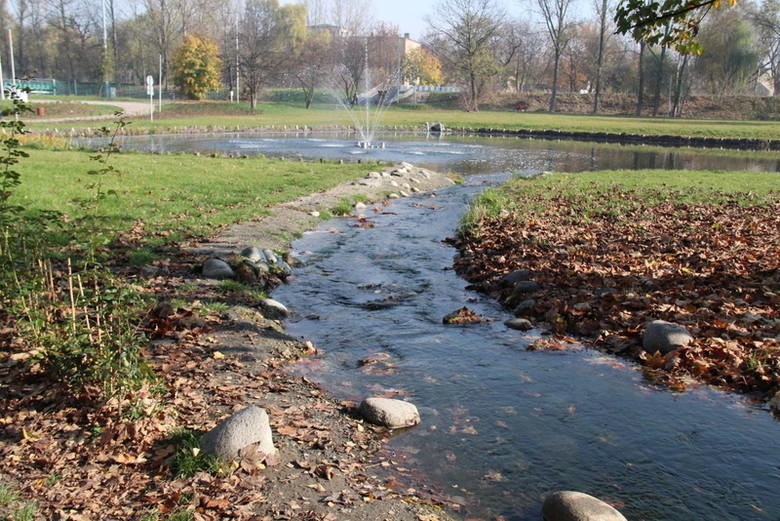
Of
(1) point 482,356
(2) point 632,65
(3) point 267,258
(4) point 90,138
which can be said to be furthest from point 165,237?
(2) point 632,65

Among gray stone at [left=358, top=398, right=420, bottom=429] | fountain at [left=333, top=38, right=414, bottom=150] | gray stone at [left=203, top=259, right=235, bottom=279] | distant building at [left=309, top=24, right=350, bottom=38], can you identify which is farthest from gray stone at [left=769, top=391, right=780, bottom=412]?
distant building at [left=309, top=24, right=350, bottom=38]

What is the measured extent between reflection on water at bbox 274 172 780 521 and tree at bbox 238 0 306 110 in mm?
61531

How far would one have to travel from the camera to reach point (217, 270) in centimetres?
1012

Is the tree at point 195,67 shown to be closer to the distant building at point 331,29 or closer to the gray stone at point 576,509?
the distant building at point 331,29

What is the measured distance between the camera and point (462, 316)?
9.37m

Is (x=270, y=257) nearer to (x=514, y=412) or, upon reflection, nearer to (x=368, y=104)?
(x=514, y=412)

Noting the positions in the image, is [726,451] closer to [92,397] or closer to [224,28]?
[92,397]

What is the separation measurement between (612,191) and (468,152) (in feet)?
63.8

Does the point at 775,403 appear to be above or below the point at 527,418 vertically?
above

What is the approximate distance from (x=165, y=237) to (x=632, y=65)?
8702 cm

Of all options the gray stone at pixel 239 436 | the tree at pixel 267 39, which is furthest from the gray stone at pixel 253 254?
the tree at pixel 267 39

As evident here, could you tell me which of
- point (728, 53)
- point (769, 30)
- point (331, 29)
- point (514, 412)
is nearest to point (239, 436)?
point (514, 412)

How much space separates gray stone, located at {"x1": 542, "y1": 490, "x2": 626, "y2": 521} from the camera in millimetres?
4602

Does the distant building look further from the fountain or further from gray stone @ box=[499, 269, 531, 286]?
gray stone @ box=[499, 269, 531, 286]
